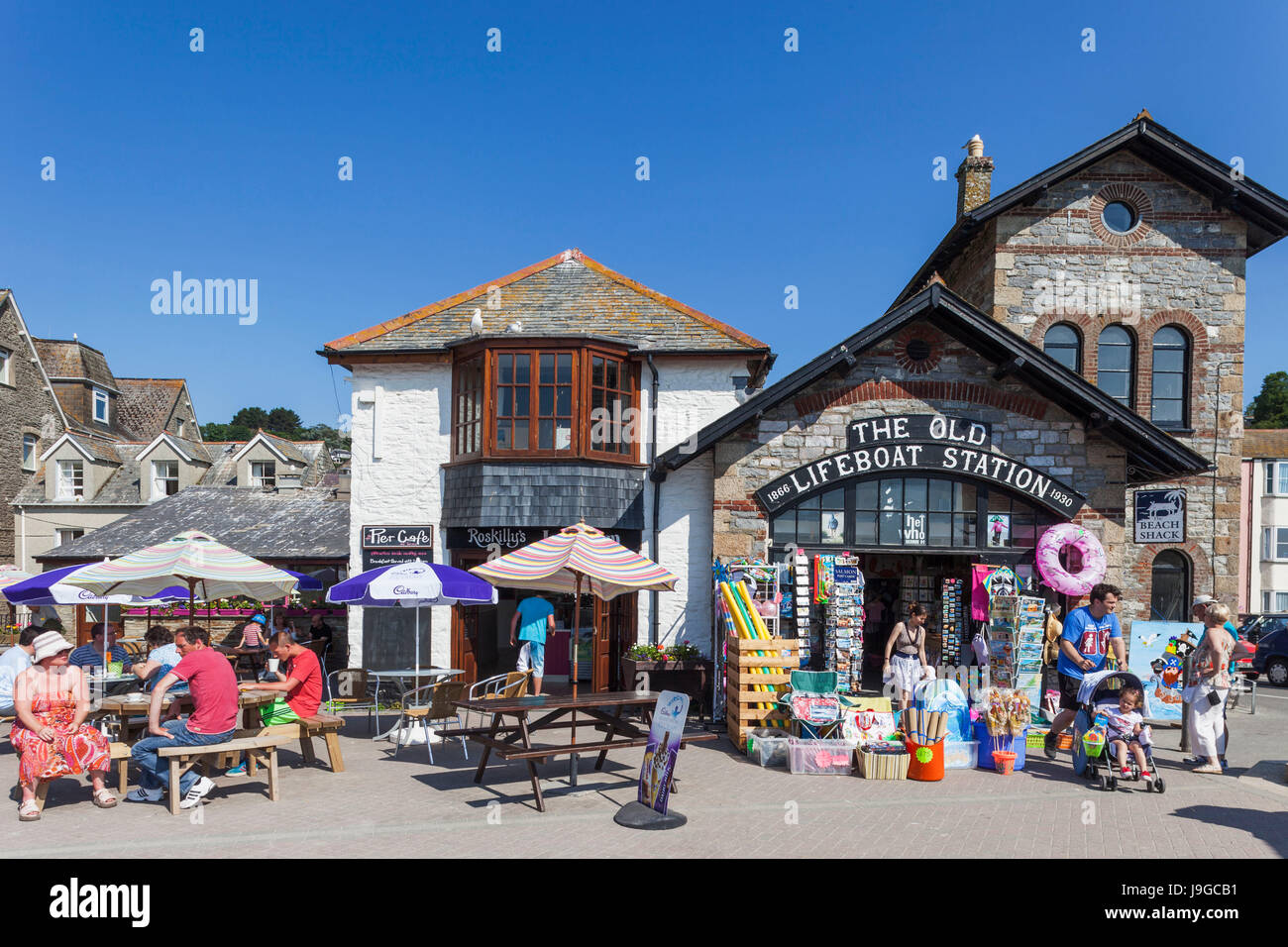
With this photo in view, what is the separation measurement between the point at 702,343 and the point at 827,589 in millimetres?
4588

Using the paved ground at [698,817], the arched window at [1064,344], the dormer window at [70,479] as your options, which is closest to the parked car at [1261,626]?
the arched window at [1064,344]

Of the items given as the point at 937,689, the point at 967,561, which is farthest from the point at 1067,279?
the point at 937,689

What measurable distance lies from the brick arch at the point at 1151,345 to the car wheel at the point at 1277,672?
23.4 ft

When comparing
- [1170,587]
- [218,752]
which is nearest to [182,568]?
[218,752]

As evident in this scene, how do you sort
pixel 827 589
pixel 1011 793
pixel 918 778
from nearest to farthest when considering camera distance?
1. pixel 1011 793
2. pixel 918 778
3. pixel 827 589

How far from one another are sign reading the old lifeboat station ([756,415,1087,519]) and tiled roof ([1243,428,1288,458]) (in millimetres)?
25710

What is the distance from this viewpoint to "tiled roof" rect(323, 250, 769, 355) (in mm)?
14367

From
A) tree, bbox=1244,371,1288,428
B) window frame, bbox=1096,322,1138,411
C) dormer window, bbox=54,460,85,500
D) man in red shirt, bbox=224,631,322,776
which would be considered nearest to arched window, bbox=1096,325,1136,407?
window frame, bbox=1096,322,1138,411

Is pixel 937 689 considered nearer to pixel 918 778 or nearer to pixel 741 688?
pixel 918 778

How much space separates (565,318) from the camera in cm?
1484

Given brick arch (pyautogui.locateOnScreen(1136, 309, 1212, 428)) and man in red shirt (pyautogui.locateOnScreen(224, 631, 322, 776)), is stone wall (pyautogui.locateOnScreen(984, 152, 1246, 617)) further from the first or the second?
man in red shirt (pyautogui.locateOnScreen(224, 631, 322, 776))

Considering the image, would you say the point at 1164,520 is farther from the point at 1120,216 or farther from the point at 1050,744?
the point at 1120,216

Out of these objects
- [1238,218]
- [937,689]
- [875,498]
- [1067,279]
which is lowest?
[937,689]
